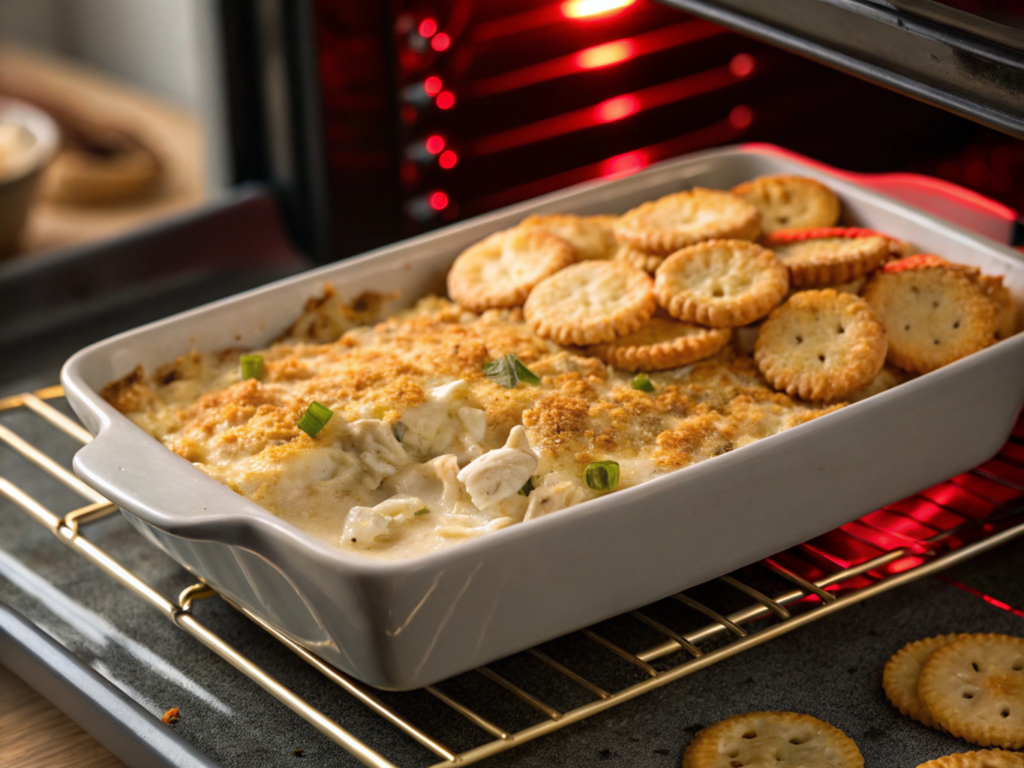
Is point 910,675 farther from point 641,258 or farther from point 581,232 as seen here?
point 581,232

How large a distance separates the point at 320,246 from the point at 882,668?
3.79ft

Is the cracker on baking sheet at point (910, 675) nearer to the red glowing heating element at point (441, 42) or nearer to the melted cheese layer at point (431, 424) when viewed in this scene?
the melted cheese layer at point (431, 424)

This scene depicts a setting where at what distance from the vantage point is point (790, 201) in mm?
1516

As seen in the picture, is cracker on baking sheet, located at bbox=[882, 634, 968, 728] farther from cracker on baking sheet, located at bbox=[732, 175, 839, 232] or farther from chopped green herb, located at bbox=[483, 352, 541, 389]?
cracker on baking sheet, located at bbox=[732, 175, 839, 232]

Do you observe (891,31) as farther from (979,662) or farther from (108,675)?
(108,675)

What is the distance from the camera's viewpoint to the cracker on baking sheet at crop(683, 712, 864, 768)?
1.00 metres

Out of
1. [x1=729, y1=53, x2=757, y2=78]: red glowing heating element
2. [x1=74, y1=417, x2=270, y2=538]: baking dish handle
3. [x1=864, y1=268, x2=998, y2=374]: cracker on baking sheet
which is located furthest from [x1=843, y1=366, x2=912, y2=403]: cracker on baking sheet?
[x1=729, y1=53, x2=757, y2=78]: red glowing heating element

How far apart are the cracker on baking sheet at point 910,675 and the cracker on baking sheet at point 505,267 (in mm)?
579

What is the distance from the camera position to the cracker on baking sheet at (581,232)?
1456 millimetres

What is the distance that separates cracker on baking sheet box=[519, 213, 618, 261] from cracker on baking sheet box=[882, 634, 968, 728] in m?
0.60

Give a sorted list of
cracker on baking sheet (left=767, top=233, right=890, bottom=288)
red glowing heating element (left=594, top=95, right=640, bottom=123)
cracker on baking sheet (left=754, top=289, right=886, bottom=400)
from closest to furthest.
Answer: cracker on baking sheet (left=754, top=289, right=886, bottom=400)
cracker on baking sheet (left=767, top=233, right=890, bottom=288)
red glowing heating element (left=594, top=95, right=640, bottom=123)

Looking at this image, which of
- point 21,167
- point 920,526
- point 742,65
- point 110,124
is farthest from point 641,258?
point 110,124

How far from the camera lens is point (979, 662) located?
43.1 inches

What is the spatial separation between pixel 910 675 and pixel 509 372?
0.50 m
